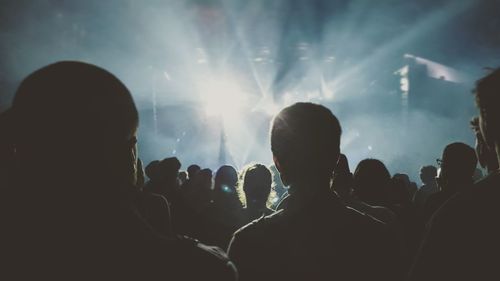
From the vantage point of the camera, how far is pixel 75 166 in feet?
3.13

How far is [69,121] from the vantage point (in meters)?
0.94

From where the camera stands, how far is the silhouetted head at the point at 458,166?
3244 millimetres

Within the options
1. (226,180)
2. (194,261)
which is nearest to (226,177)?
(226,180)

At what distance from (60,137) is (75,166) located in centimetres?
9

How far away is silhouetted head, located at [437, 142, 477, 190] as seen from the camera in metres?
3.24

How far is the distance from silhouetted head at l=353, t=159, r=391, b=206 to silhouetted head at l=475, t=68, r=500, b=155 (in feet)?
6.87

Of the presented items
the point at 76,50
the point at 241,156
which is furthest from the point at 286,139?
the point at 241,156

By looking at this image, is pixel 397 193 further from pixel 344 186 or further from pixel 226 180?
pixel 226 180

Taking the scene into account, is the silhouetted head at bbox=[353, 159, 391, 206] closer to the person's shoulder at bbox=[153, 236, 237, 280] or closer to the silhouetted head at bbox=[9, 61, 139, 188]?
the person's shoulder at bbox=[153, 236, 237, 280]

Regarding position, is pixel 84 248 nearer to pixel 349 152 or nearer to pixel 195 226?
pixel 195 226

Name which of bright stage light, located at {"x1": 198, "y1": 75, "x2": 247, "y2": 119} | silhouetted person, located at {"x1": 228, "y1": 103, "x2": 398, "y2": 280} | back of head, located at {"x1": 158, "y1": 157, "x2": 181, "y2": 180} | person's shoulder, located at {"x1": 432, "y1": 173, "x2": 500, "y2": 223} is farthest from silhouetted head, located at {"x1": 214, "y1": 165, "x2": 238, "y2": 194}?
bright stage light, located at {"x1": 198, "y1": 75, "x2": 247, "y2": 119}

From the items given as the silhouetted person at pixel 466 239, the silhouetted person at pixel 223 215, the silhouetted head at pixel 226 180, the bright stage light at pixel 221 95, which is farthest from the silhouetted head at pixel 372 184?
the bright stage light at pixel 221 95

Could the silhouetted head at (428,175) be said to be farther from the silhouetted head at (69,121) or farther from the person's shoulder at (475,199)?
the silhouetted head at (69,121)

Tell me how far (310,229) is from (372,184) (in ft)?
7.13
